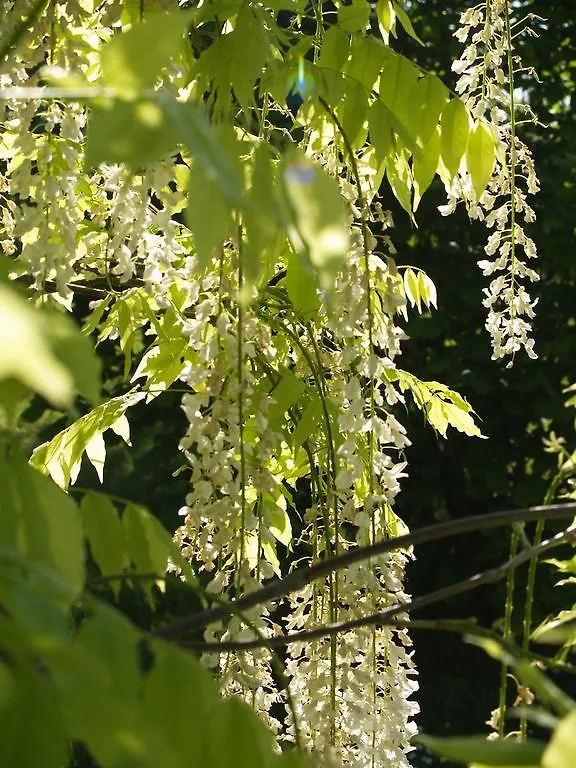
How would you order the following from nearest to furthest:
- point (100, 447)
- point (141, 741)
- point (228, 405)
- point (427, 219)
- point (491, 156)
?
point (141, 741), point (228, 405), point (491, 156), point (100, 447), point (427, 219)

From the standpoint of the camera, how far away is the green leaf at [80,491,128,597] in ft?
2.34

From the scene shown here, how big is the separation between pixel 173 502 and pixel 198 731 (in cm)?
361

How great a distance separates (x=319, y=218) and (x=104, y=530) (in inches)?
14.0

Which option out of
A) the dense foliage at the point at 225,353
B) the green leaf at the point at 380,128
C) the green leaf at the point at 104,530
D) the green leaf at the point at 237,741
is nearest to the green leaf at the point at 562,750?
the dense foliage at the point at 225,353

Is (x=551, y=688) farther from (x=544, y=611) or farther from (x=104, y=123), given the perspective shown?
(x=544, y=611)

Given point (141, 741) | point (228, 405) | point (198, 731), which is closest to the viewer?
point (141, 741)

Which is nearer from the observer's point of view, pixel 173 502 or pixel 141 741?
pixel 141 741

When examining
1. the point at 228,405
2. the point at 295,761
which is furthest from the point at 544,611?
the point at 295,761

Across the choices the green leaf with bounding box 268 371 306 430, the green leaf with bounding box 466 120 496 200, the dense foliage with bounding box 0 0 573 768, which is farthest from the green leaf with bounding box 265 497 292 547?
the green leaf with bounding box 466 120 496 200

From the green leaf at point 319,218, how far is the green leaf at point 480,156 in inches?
29.4

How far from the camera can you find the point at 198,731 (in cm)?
51

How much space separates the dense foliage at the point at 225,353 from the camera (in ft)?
1.44

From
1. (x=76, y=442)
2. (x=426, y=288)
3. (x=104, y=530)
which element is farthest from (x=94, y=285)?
(x=104, y=530)

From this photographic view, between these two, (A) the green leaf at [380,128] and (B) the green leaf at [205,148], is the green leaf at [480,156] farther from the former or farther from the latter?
(B) the green leaf at [205,148]
